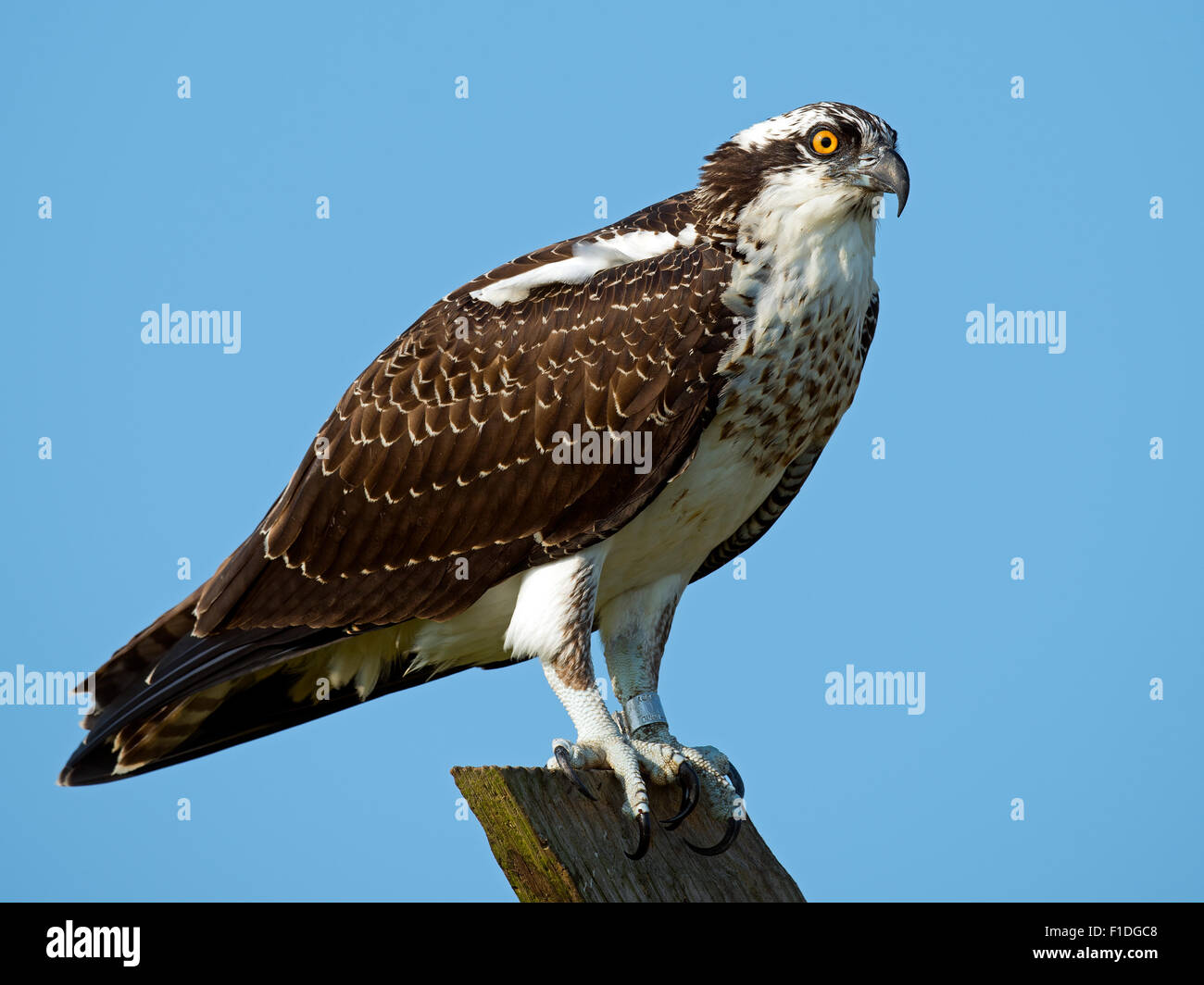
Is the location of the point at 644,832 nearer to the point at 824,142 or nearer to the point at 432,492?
the point at 432,492

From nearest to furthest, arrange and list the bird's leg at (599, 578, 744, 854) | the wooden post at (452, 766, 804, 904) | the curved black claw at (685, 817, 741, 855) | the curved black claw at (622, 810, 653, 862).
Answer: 1. the wooden post at (452, 766, 804, 904)
2. the curved black claw at (622, 810, 653, 862)
3. the curved black claw at (685, 817, 741, 855)
4. the bird's leg at (599, 578, 744, 854)

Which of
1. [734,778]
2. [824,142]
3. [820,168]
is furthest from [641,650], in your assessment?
[824,142]

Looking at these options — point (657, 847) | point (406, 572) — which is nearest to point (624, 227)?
point (406, 572)

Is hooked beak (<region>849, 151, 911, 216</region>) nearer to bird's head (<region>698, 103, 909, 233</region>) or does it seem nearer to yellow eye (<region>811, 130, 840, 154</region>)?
bird's head (<region>698, 103, 909, 233</region>)

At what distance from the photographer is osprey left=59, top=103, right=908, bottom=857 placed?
21.0 feet

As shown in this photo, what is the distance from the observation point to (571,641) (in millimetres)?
6422

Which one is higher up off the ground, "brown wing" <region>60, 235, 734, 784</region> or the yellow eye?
the yellow eye

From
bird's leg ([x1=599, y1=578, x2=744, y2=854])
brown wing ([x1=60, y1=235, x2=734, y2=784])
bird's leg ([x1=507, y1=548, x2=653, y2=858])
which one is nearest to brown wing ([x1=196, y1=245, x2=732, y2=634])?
brown wing ([x1=60, y1=235, x2=734, y2=784])

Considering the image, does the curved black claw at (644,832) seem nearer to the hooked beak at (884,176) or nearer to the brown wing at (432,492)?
the brown wing at (432,492)

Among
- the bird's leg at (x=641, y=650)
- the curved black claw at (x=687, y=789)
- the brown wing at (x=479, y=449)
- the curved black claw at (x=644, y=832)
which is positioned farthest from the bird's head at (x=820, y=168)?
the curved black claw at (x=644, y=832)

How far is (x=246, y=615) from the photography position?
695cm

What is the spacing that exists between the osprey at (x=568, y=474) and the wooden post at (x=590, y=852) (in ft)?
0.44

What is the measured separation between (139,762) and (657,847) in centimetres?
274

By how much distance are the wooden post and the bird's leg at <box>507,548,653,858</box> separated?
0.15 metres
